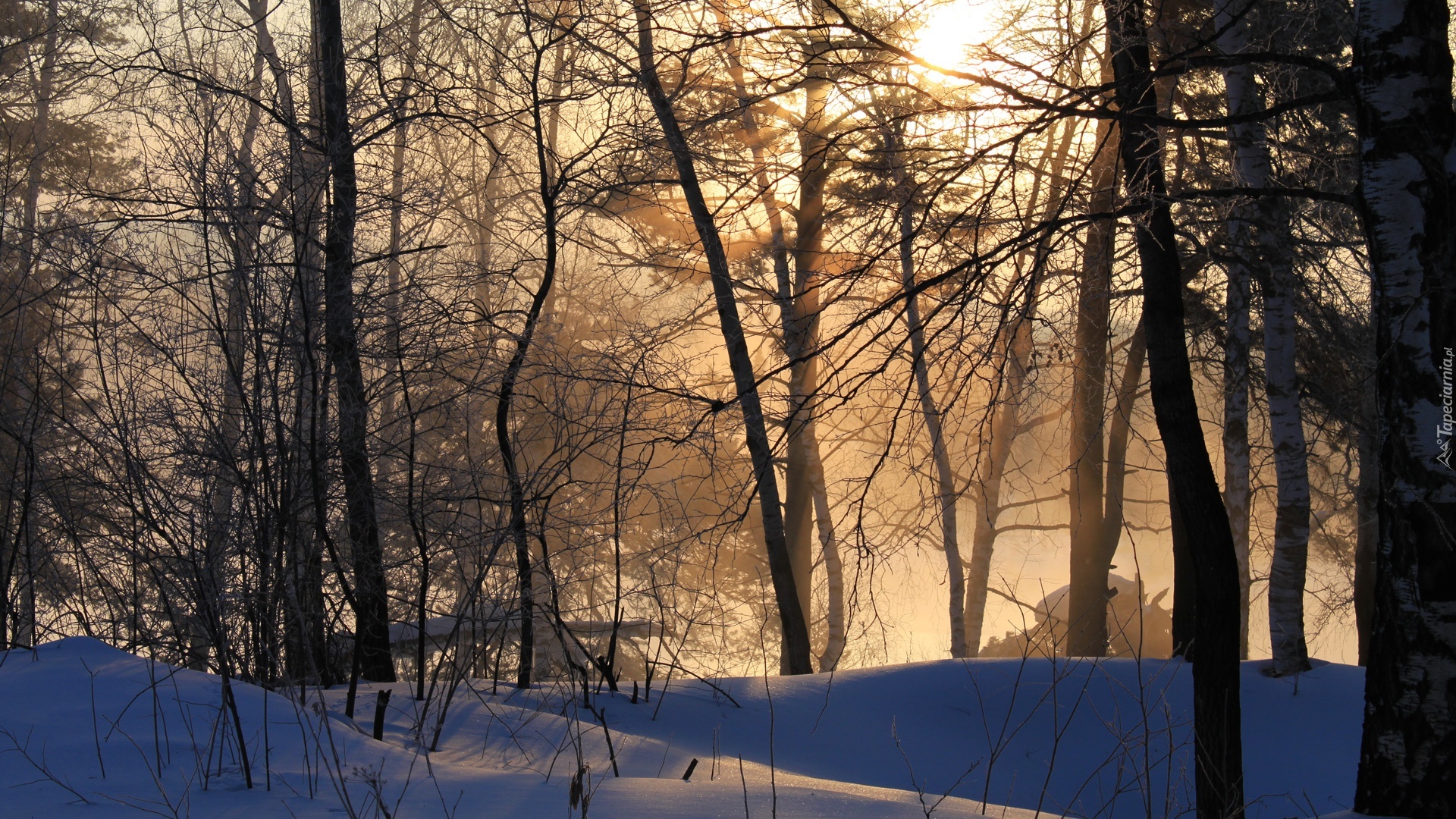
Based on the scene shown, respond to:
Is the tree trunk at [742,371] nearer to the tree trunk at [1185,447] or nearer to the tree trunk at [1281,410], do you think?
the tree trunk at [1185,447]

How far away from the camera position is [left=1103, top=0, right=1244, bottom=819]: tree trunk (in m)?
4.91

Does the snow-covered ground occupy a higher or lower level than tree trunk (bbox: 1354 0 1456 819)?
lower

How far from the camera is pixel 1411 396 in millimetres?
3969

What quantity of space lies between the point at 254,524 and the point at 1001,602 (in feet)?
101

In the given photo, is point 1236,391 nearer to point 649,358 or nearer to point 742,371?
point 742,371

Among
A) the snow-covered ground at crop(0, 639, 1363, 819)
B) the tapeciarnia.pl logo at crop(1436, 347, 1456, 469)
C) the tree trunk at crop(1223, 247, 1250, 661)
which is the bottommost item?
the snow-covered ground at crop(0, 639, 1363, 819)

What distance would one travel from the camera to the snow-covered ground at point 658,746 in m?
3.00

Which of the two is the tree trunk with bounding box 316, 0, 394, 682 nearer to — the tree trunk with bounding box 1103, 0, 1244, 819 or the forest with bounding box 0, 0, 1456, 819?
the forest with bounding box 0, 0, 1456, 819

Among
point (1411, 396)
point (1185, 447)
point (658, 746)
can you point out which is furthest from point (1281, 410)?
point (658, 746)

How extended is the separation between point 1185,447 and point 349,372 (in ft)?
17.2

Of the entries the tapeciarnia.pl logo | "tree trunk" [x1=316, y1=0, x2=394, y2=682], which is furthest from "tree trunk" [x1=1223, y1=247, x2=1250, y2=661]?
"tree trunk" [x1=316, y1=0, x2=394, y2=682]

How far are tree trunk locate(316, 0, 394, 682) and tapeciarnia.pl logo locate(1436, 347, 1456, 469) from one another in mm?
5397

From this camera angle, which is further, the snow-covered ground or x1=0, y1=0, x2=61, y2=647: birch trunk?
x1=0, y1=0, x2=61, y2=647: birch trunk

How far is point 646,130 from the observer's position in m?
9.05
